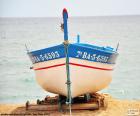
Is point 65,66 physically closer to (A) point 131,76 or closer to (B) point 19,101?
(B) point 19,101

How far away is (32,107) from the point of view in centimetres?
1107

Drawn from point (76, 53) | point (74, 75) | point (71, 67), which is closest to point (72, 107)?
point (74, 75)

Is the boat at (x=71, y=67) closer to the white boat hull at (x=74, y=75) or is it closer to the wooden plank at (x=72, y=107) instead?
the white boat hull at (x=74, y=75)

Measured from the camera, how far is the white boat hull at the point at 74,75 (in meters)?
10.6

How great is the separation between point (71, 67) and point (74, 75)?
22 centimetres

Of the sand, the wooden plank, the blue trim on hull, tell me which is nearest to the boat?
the blue trim on hull

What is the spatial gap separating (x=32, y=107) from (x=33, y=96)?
17.4 ft

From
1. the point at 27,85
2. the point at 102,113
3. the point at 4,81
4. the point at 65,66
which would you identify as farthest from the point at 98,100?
the point at 4,81

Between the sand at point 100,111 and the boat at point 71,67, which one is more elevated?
the boat at point 71,67

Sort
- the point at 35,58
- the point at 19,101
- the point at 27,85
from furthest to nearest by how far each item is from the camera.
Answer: the point at 27,85, the point at 19,101, the point at 35,58

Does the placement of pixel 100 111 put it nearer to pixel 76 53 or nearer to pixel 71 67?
pixel 71 67

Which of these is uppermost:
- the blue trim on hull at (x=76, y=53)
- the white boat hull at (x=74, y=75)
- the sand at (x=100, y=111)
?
the blue trim on hull at (x=76, y=53)

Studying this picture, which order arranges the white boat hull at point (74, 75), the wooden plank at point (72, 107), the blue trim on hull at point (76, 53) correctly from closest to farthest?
the blue trim on hull at point (76, 53)
the white boat hull at point (74, 75)
the wooden plank at point (72, 107)

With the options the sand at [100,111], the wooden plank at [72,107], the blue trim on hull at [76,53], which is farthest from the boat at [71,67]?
the sand at [100,111]
